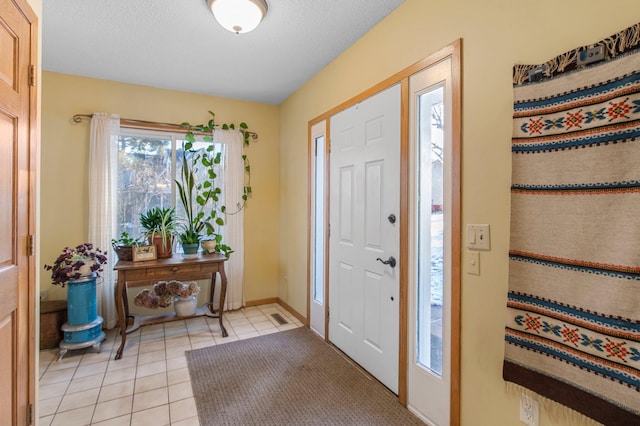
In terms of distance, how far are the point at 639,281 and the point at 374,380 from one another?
5.58 ft

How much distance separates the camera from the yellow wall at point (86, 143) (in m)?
3.01

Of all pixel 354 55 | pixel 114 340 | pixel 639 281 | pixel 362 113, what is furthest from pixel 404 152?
pixel 114 340

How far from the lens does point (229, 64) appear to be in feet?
9.36

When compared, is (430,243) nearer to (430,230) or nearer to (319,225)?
(430,230)

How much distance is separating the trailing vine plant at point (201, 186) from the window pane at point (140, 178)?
18 centimetres

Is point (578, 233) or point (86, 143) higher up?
point (86, 143)

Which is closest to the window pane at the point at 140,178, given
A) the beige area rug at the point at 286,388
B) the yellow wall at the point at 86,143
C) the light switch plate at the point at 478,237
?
the yellow wall at the point at 86,143

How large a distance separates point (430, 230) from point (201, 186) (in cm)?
269

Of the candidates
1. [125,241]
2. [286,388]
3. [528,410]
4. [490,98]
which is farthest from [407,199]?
[125,241]

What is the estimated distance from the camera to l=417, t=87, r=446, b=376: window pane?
178 cm

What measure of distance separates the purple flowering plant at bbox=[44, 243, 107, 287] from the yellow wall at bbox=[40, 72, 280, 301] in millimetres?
546

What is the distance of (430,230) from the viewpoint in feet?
6.06

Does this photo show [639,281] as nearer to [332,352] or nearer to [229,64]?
[332,352]

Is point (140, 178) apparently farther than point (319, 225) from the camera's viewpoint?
Yes
